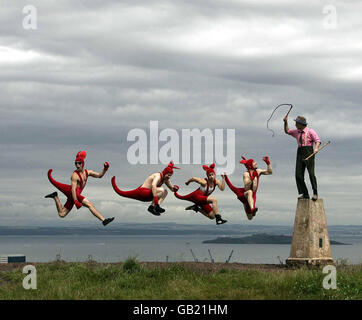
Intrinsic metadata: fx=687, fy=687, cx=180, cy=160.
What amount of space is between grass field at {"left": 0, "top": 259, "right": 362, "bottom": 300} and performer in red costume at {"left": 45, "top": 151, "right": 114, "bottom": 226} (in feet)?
4.79

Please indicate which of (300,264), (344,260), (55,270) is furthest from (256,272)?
(55,270)

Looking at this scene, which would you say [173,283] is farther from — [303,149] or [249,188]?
[303,149]

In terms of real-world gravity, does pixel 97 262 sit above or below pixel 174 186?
below

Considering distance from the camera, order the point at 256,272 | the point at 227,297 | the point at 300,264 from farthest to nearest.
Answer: the point at 300,264
the point at 256,272
the point at 227,297

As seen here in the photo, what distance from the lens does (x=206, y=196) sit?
17391 millimetres

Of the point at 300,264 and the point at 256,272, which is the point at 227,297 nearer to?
the point at 256,272

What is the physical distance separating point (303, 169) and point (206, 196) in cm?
284

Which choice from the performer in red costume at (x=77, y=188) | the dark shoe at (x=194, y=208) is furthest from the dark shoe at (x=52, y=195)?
the dark shoe at (x=194, y=208)

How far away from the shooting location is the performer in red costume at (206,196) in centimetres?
1733

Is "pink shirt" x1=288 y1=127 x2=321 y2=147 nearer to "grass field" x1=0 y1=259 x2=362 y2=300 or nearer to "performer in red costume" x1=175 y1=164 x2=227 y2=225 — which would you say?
"performer in red costume" x1=175 y1=164 x2=227 y2=225

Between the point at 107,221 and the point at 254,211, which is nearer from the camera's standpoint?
the point at 107,221
